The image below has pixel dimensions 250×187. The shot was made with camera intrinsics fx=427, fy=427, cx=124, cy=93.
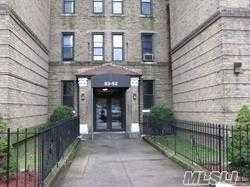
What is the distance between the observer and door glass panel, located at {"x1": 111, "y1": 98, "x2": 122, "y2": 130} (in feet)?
97.6

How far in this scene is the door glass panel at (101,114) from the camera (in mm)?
29703

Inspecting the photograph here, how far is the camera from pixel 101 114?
29859 mm

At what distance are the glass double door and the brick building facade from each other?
70 mm

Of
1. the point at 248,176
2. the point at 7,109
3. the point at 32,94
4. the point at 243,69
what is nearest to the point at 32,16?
the point at 32,94

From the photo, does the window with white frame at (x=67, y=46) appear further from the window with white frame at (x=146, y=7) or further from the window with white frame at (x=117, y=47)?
the window with white frame at (x=146, y=7)

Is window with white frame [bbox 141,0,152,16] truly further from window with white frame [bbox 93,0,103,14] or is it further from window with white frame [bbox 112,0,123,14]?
window with white frame [bbox 93,0,103,14]

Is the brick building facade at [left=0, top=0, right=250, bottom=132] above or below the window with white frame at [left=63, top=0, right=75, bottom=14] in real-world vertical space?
below

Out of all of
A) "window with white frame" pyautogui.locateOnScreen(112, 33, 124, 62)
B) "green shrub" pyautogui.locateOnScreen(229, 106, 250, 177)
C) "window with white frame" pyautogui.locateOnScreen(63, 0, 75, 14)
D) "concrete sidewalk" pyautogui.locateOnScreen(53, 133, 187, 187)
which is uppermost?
"window with white frame" pyautogui.locateOnScreen(63, 0, 75, 14)

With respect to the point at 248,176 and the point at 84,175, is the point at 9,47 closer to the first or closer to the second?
the point at 84,175

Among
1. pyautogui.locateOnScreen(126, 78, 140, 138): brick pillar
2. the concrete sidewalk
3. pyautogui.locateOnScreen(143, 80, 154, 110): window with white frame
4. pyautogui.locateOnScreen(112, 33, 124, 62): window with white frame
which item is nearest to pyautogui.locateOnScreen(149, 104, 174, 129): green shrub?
pyautogui.locateOnScreen(126, 78, 140, 138): brick pillar

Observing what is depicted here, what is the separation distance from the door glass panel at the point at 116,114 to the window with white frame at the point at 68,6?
22.4 feet

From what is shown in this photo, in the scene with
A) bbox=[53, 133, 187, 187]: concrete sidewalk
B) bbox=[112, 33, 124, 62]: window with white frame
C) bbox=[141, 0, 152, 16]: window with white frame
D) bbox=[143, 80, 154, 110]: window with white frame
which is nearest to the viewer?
bbox=[53, 133, 187, 187]: concrete sidewalk

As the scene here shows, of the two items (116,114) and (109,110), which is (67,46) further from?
(116,114)

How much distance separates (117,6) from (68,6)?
3.43 meters
